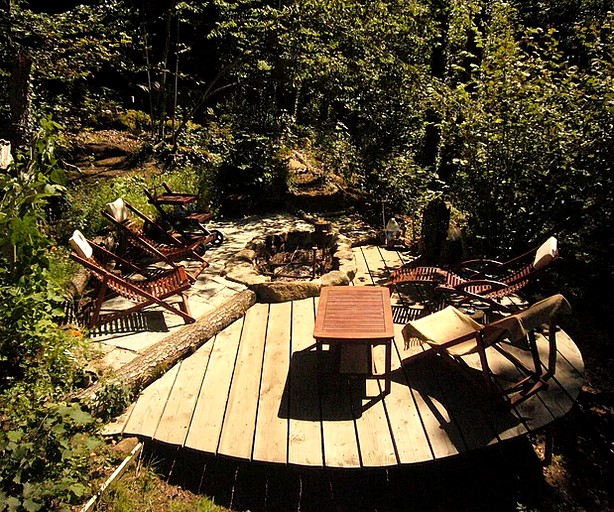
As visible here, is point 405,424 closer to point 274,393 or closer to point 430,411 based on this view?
point 430,411

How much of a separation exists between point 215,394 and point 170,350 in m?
0.65

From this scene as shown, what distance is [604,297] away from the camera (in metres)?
5.66

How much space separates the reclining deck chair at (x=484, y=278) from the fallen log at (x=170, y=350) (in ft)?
5.83

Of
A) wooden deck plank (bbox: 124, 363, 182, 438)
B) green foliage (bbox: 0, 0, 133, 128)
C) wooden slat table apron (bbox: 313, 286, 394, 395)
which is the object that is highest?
green foliage (bbox: 0, 0, 133, 128)

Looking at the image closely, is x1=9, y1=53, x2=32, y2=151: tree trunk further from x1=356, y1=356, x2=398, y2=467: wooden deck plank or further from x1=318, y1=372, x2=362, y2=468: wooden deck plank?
x1=356, y1=356, x2=398, y2=467: wooden deck plank

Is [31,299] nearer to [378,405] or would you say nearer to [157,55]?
[378,405]

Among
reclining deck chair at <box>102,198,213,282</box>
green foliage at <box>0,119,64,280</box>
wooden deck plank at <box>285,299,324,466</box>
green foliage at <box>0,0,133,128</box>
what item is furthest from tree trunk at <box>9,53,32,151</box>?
wooden deck plank at <box>285,299,324,466</box>

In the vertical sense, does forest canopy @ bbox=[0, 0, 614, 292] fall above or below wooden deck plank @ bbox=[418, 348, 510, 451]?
above

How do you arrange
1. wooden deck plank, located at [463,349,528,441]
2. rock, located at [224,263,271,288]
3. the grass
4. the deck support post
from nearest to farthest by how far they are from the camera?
the grass
wooden deck plank, located at [463,349,528,441]
the deck support post
rock, located at [224,263,271,288]

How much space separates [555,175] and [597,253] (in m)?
1.07

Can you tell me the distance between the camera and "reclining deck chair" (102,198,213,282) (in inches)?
207

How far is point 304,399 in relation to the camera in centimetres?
376

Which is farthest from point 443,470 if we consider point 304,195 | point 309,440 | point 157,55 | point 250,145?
point 157,55

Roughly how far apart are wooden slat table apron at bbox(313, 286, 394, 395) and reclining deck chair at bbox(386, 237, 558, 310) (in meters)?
0.85
